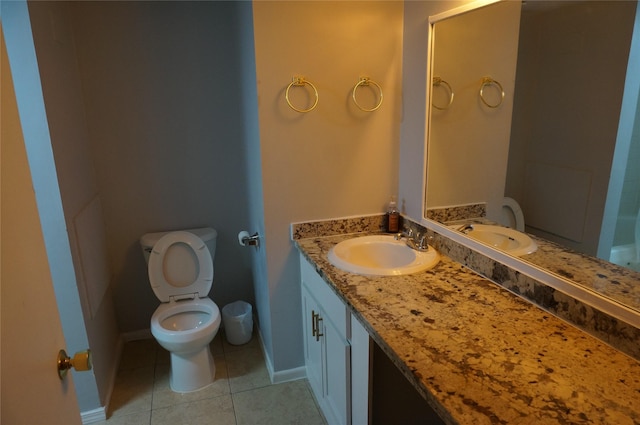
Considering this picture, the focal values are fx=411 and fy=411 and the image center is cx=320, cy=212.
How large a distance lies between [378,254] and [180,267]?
4.09 feet

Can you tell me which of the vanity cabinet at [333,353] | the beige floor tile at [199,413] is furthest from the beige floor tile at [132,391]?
the vanity cabinet at [333,353]

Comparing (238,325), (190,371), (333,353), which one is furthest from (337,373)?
(238,325)

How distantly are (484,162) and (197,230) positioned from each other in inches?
70.9

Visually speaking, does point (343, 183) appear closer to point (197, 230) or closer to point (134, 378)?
point (197, 230)

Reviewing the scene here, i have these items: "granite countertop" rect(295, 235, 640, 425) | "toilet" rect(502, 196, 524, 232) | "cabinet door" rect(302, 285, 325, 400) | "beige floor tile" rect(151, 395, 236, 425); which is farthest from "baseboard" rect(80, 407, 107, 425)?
"toilet" rect(502, 196, 524, 232)

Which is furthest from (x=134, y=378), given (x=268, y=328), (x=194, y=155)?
(x=194, y=155)

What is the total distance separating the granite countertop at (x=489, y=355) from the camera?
0.93 metres

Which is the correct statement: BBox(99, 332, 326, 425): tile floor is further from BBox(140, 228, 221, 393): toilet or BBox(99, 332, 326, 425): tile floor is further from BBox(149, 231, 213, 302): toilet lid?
BBox(149, 231, 213, 302): toilet lid

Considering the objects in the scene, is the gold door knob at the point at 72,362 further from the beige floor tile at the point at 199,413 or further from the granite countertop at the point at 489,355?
the beige floor tile at the point at 199,413

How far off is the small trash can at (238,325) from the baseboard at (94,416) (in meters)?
0.81

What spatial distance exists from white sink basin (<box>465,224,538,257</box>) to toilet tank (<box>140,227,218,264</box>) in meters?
1.58

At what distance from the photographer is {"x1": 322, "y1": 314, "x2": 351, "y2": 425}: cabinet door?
1.61 meters

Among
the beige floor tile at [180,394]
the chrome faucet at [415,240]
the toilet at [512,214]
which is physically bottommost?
the beige floor tile at [180,394]

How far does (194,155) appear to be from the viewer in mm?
2646
